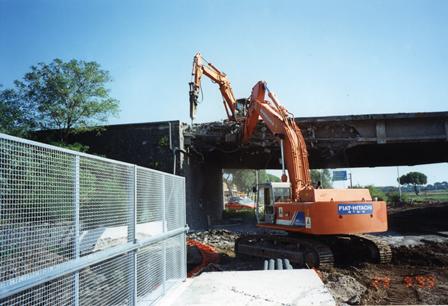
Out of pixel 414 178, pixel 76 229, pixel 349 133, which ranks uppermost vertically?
pixel 349 133

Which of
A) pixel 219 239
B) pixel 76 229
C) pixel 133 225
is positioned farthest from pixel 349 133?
pixel 76 229

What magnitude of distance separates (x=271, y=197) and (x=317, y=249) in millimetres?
2516

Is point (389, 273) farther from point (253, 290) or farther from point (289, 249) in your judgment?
point (253, 290)

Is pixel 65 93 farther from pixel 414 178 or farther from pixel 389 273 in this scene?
pixel 414 178

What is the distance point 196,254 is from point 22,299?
11.2m

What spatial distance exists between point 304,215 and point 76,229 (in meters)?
8.39

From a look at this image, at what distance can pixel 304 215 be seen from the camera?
37.2 ft

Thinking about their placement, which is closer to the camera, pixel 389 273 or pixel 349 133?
pixel 389 273

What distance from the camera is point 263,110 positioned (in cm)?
1482

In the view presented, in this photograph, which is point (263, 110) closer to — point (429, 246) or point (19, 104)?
point (429, 246)

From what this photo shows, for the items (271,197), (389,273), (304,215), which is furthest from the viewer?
(271,197)

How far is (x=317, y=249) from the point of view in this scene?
11406mm

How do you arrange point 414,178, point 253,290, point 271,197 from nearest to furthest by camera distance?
point 253,290, point 271,197, point 414,178

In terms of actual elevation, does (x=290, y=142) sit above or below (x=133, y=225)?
above
